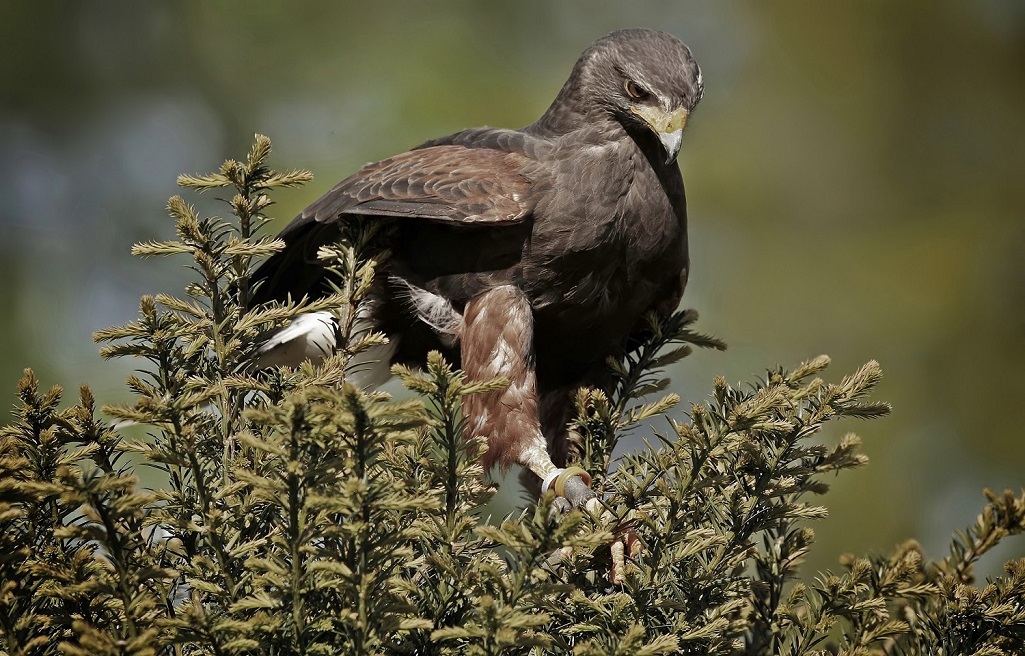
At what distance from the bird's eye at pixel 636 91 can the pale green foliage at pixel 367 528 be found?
1161mm

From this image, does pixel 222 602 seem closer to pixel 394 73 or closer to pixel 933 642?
pixel 933 642

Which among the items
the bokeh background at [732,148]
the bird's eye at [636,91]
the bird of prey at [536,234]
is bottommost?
the bird of prey at [536,234]

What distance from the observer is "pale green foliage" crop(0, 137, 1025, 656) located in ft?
4.91

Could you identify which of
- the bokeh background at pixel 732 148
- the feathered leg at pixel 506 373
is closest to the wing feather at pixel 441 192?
the feathered leg at pixel 506 373

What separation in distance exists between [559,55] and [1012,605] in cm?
535

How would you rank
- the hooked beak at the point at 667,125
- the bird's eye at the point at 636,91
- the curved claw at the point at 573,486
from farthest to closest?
the bird's eye at the point at 636,91 → the hooked beak at the point at 667,125 → the curved claw at the point at 573,486

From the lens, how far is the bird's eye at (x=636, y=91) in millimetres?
2994

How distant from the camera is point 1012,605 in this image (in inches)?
77.2

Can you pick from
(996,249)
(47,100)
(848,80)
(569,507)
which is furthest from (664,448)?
(47,100)

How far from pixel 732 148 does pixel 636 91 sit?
134 inches

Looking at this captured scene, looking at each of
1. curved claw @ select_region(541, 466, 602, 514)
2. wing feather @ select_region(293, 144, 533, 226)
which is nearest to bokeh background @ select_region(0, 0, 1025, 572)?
wing feather @ select_region(293, 144, 533, 226)

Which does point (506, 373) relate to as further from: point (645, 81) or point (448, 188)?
point (645, 81)

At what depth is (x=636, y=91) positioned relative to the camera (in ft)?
9.94

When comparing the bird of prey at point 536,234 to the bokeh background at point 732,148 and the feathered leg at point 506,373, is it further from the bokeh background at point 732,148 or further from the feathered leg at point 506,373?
the bokeh background at point 732,148
